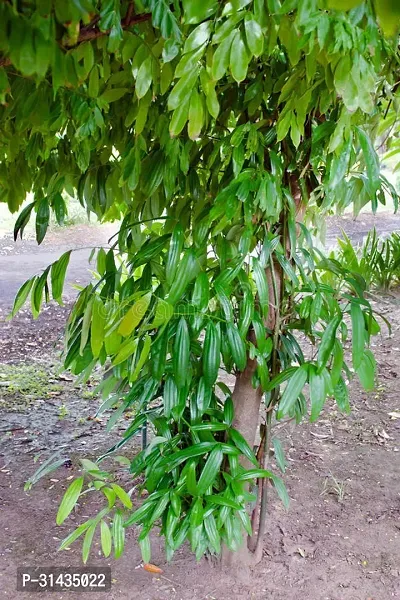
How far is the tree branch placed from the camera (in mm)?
628

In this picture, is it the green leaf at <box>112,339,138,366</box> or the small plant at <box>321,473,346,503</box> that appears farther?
the small plant at <box>321,473,346,503</box>

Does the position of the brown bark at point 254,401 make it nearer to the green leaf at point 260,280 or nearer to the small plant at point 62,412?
the green leaf at point 260,280

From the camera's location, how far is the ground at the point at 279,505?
1.34 meters

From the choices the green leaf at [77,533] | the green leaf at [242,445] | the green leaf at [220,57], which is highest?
the green leaf at [220,57]

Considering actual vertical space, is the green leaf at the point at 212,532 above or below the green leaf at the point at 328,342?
below

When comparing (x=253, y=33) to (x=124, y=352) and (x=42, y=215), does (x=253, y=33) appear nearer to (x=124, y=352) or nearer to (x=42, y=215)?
(x=124, y=352)

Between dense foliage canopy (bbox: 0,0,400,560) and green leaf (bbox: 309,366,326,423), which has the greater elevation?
dense foliage canopy (bbox: 0,0,400,560)

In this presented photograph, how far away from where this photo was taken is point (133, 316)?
2.87 ft

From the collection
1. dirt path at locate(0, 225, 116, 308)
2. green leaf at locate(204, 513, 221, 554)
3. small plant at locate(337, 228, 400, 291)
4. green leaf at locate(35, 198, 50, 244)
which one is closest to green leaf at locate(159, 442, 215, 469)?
green leaf at locate(204, 513, 221, 554)

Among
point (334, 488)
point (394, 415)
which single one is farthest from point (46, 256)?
point (334, 488)

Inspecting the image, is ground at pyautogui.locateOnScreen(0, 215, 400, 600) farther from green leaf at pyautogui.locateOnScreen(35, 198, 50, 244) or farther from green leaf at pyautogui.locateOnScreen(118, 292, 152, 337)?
green leaf at pyautogui.locateOnScreen(118, 292, 152, 337)

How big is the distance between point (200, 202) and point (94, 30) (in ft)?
1.65

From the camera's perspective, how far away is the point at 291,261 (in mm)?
1243

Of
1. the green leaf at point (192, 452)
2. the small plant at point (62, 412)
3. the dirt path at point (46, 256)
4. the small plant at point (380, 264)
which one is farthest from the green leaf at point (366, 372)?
the dirt path at point (46, 256)
